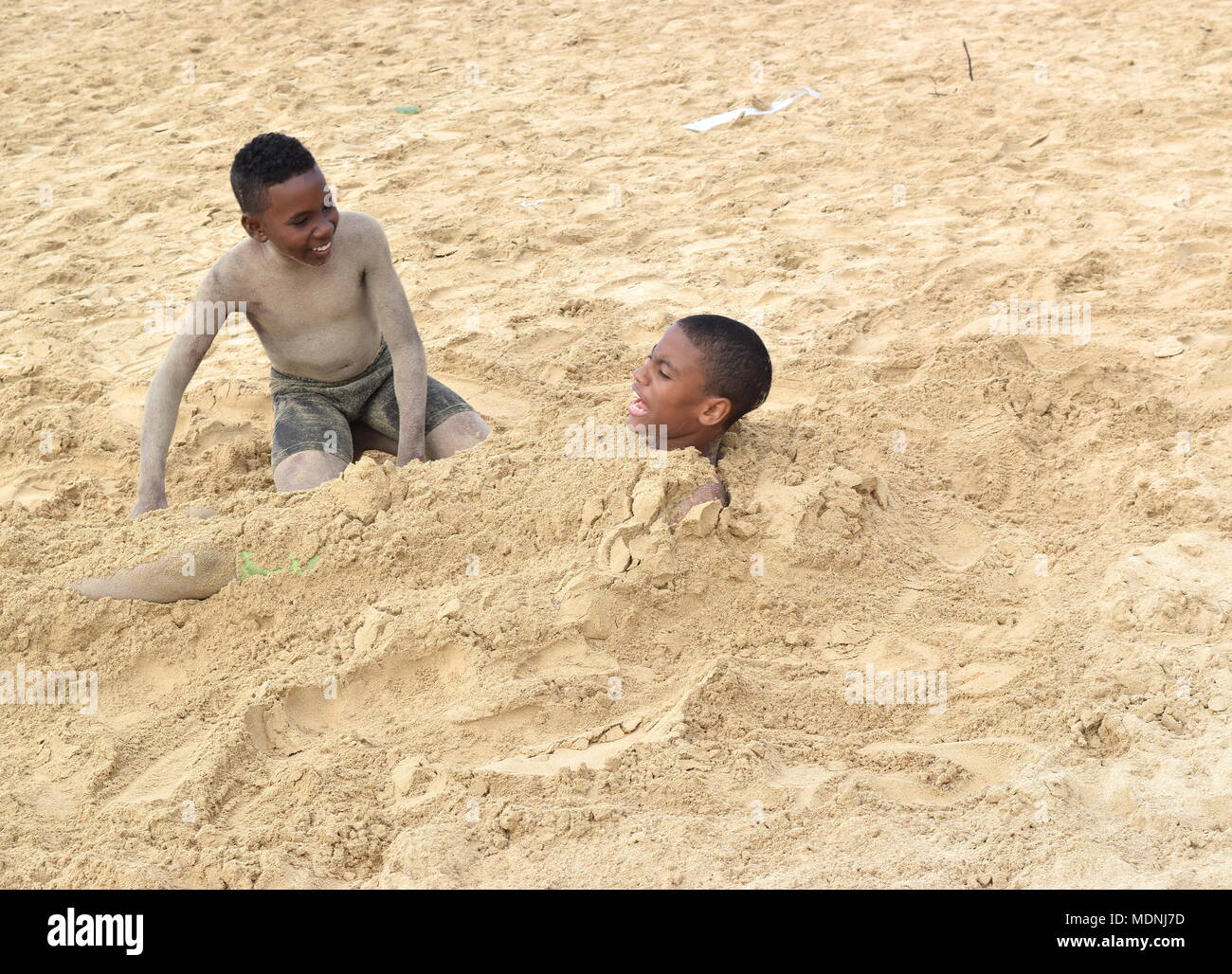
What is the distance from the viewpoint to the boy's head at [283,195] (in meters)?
2.96

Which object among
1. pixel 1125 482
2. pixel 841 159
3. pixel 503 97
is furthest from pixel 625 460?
pixel 503 97

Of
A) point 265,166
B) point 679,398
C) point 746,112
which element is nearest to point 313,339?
point 265,166

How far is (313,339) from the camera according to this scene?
343 centimetres

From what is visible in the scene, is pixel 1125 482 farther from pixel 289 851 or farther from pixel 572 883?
pixel 289 851

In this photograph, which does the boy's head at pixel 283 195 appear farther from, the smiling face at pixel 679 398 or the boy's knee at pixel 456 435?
the smiling face at pixel 679 398

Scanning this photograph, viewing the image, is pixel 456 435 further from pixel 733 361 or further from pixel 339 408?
pixel 733 361

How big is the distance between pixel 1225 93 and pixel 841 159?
1.96 m

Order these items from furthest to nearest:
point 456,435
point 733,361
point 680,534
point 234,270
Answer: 1. point 456,435
2. point 234,270
3. point 733,361
4. point 680,534

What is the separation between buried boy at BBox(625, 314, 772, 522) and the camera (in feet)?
10.1

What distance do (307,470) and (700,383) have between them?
112 cm

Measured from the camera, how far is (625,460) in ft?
9.66

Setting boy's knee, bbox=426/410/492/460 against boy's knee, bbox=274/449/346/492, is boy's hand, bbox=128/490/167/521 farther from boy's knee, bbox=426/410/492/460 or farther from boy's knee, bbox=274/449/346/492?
boy's knee, bbox=426/410/492/460

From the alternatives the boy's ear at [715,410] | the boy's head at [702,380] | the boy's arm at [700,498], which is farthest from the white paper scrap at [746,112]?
the boy's arm at [700,498]

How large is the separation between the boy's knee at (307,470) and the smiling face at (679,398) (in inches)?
34.1
